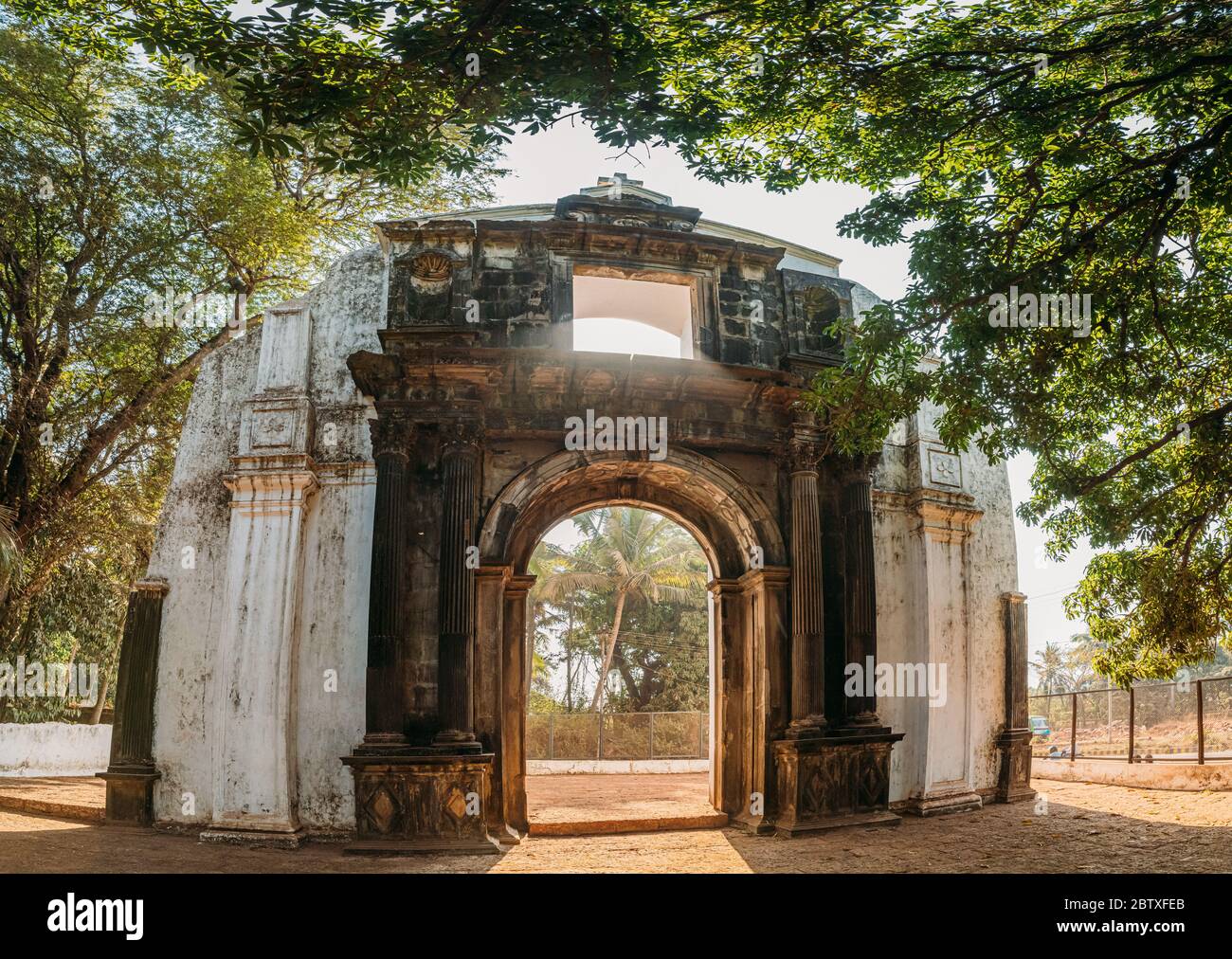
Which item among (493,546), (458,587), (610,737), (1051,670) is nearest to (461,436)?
(493,546)

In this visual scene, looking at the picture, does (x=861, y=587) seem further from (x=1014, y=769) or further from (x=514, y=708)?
(x=514, y=708)

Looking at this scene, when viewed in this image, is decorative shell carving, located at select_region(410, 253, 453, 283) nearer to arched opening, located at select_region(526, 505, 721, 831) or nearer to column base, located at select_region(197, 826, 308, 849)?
column base, located at select_region(197, 826, 308, 849)

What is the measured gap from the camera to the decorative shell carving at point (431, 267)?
1124 centimetres

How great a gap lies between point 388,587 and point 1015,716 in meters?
8.03

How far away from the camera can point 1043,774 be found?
1535 cm

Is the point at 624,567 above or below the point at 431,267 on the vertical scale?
below

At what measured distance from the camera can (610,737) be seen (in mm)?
20828

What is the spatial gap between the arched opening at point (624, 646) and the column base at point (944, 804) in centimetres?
864

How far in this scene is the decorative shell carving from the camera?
11.2m

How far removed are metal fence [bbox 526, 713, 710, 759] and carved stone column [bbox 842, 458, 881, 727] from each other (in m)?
9.99

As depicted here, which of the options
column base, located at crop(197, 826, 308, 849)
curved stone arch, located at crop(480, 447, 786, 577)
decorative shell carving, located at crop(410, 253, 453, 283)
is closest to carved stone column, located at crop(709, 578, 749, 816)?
curved stone arch, located at crop(480, 447, 786, 577)
